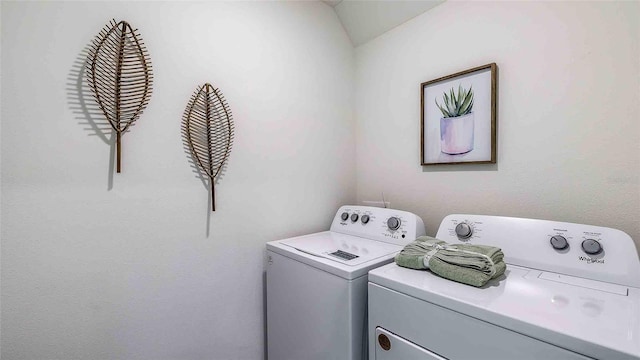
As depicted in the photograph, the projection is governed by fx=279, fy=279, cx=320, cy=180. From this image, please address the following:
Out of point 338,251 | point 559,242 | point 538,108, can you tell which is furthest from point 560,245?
point 338,251

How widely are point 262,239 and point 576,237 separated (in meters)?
1.27

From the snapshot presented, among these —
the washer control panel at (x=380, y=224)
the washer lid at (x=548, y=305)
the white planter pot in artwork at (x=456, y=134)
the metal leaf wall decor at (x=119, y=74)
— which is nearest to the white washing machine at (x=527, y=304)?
the washer lid at (x=548, y=305)

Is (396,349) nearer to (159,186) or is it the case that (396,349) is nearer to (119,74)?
(159,186)

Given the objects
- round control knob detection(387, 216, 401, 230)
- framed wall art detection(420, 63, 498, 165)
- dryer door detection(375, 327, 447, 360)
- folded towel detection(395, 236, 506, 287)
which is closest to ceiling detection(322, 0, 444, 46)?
framed wall art detection(420, 63, 498, 165)

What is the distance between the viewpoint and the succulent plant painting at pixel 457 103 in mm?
1305

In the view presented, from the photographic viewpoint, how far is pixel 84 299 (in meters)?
1.01

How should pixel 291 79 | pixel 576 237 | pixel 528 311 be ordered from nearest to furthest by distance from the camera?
pixel 528 311
pixel 576 237
pixel 291 79

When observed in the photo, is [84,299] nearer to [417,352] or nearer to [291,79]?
[417,352]

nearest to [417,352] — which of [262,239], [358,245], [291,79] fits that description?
[358,245]

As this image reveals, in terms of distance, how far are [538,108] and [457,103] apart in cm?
32

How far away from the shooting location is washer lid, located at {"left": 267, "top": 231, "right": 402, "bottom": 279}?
1.01 meters

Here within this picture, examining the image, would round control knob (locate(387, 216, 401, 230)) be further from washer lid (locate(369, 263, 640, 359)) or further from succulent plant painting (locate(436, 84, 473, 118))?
succulent plant painting (locate(436, 84, 473, 118))

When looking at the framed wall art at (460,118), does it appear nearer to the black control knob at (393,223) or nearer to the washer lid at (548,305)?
the black control knob at (393,223)

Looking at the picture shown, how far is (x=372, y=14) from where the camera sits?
1.64 metres
